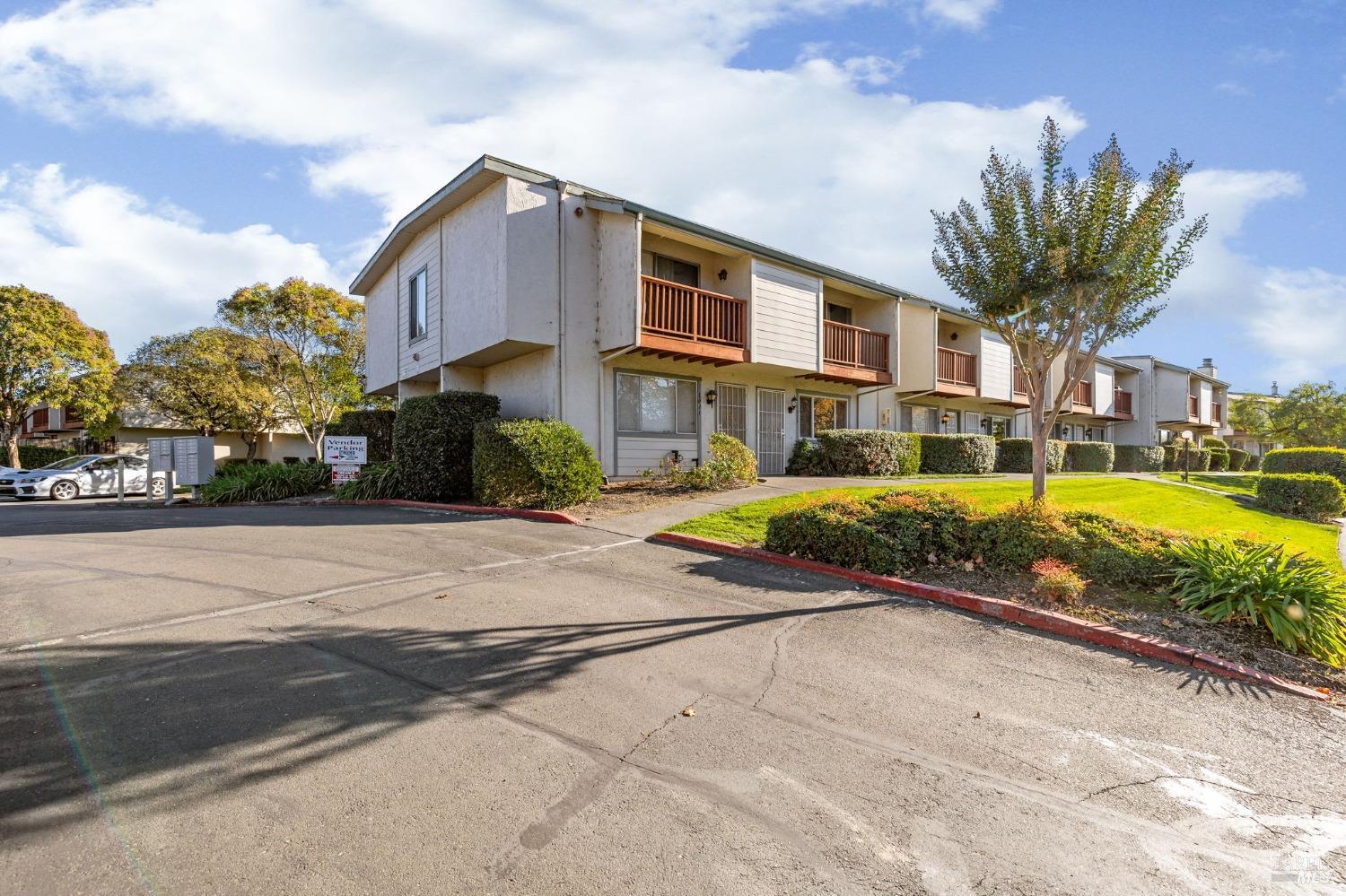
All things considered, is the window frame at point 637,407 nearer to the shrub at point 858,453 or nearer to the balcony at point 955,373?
the shrub at point 858,453

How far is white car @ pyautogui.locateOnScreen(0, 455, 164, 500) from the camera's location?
2069 cm

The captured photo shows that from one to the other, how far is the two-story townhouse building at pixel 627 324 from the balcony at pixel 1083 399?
12.6m

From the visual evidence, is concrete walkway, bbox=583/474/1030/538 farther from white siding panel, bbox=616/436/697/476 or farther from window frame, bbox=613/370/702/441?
window frame, bbox=613/370/702/441

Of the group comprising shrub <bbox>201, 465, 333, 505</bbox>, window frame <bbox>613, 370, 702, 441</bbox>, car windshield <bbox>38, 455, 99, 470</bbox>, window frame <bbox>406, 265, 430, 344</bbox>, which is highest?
window frame <bbox>406, 265, 430, 344</bbox>

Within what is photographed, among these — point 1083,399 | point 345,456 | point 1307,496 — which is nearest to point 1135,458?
point 1083,399

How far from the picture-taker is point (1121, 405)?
35.5 meters

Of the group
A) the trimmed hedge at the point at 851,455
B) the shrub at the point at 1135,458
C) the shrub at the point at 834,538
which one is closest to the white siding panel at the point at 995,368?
the trimmed hedge at the point at 851,455

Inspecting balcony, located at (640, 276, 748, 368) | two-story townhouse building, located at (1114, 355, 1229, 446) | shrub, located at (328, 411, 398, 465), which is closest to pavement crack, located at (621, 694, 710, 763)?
balcony, located at (640, 276, 748, 368)

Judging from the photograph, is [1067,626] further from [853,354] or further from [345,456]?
[853,354]

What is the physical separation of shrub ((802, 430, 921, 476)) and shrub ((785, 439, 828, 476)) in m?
0.08

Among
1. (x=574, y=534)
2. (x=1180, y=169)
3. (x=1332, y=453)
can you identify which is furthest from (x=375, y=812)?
(x=1332, y=453)

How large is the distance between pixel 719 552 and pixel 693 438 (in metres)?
8.28

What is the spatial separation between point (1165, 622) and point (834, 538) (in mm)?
3058

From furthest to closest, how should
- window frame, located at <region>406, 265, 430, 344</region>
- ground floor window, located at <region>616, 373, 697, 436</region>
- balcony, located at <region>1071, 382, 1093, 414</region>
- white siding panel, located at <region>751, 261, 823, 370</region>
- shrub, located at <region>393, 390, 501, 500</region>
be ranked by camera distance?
balcony, located at <region>1071, 382, 1093, 414</region> < window frame, located at <region>406, 265, 430, 344</region> < white siding panel, located at <region>751, 261, 823, 370</region> < ground floor window, located at <region>616, 373, 697, 436</region> < shrub, located at <region>393, 390, 501, 500</region>
